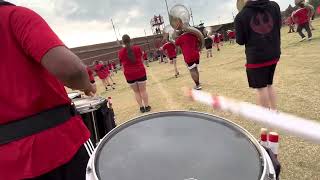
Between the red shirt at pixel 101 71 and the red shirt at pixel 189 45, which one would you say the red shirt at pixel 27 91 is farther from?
the red shirt at pixel 101 71

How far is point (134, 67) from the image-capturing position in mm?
8688

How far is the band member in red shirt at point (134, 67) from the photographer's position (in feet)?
28.0

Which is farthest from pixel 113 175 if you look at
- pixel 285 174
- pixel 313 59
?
pixel 313 59

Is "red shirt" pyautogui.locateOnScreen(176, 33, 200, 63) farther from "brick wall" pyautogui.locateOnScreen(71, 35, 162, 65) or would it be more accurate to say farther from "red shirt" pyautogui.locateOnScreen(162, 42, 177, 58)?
"brick wall" pyautogui.locateOnScreen(71, 35, 162, 65)

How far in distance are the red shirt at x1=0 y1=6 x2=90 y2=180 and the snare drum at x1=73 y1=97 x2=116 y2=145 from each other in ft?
3.77

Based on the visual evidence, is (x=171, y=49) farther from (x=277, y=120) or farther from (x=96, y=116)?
(x=277, y=120)

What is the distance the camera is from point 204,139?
1.72 metres

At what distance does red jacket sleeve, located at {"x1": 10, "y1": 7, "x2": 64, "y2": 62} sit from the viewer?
180 centimetres

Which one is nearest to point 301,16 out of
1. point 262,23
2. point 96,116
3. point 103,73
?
point 103,73

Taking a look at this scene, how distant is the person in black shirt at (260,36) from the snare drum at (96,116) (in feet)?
7.76

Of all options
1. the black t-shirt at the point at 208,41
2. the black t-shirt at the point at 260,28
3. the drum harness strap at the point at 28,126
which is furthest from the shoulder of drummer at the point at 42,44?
the black t-shirt at the point at 208,41

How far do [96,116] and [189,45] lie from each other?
710cm

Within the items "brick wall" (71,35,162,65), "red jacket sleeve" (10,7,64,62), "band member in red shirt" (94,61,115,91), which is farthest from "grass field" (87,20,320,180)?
"brick wall" (71,35,162,65)

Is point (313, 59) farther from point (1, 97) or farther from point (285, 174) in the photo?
point (1, 97)
